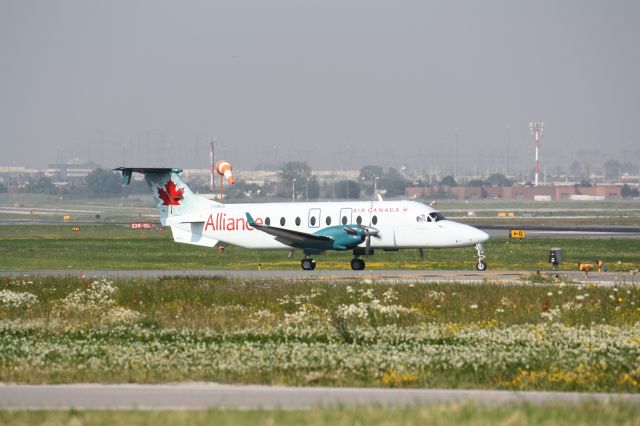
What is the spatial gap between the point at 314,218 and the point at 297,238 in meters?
1.70

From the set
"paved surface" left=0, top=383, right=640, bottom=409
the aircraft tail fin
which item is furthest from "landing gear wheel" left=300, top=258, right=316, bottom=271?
"paved surface" left=0, top=383, right=640, bottom=409

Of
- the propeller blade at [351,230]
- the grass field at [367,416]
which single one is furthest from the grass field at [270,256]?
the grass field at [367,416]

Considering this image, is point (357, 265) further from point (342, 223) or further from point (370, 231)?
point (342, 223)

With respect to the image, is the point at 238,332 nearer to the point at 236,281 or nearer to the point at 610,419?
the point at 236,281

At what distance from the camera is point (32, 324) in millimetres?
27531

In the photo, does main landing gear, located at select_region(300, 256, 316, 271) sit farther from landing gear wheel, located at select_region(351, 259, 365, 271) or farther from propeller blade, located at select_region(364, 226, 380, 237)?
propeller blade, located at select_region(364, 226, 380, 237)

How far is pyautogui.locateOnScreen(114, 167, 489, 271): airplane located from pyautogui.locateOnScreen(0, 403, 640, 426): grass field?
31.6m

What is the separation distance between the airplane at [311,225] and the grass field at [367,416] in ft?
104

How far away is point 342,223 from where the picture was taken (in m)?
Answer: 48.1

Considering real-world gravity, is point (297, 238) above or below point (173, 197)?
below

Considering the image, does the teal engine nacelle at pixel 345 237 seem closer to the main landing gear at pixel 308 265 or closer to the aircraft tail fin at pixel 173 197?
the main landing gear at pixel 308 265

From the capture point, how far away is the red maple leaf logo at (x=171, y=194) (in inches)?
2000

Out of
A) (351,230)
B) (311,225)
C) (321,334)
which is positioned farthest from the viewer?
(311,225)

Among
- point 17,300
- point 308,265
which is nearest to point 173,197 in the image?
point 308,265
